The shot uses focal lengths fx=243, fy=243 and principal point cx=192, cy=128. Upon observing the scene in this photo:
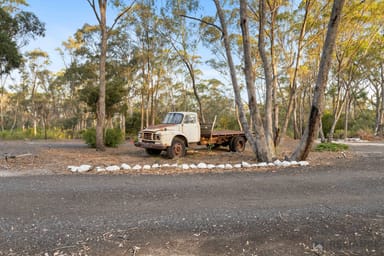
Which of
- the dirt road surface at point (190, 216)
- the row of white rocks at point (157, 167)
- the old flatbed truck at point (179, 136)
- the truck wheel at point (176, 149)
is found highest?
the old flatbed truck at point (179, 136)

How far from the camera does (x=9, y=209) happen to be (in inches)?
132

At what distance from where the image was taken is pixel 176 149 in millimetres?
9203

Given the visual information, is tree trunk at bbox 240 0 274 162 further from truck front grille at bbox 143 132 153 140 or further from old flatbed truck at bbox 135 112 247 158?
truck front grille at bbox 143 132 153 140

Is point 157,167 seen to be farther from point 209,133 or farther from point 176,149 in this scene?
point 209,133

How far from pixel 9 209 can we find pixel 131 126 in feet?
60.9

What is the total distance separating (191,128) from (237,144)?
8.38 feet

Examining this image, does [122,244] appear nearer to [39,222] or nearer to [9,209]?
[39,222]

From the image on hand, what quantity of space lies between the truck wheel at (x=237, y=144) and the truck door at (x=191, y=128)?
1.84 m

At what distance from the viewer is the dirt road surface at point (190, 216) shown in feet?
7.75

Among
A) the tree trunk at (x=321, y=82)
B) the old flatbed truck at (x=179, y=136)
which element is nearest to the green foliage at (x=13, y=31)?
the old flatbed truck at (x=179, y=136)

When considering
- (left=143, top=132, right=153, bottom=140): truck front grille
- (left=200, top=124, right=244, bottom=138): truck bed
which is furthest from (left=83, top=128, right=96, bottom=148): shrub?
(left=200, top=124, right=244, bottom=138): truck bed

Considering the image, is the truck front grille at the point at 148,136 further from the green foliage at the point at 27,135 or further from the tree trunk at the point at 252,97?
the green foliage at the point at 27,135

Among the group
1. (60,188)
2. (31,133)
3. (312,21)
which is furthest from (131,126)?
(60,188)

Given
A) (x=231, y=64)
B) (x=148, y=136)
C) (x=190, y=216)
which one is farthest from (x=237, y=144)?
(x=190, y=216)
